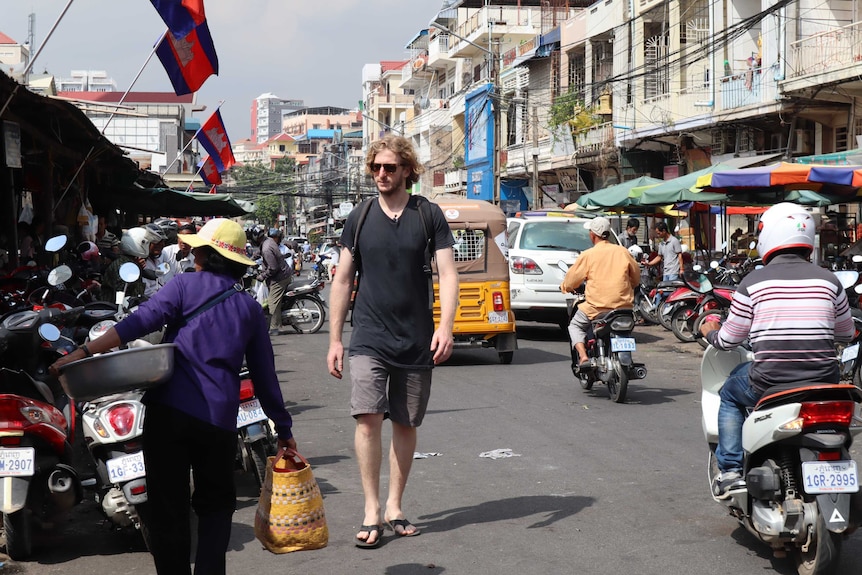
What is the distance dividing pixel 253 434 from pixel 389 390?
45.0 inches

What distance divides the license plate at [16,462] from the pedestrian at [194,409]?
1245 mm

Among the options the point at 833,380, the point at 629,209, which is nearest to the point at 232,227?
the point at 833,380

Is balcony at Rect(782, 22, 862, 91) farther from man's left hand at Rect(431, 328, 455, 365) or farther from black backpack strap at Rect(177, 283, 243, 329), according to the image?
black backpack strap at Rect(177, 283, 243, 329)

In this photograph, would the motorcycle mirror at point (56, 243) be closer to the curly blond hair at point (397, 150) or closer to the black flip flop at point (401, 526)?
the curly blond hair at point (397, 150)

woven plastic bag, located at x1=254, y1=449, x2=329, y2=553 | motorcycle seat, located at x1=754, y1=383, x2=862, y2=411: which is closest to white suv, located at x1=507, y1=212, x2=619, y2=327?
motorcycle seat, located at x1=754, y1=383, x2=862, y2=411

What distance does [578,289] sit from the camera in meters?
10.9

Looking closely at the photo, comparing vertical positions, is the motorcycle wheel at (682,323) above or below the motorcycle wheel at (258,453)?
below

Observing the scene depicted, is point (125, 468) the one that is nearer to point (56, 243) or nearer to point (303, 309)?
point (56, 243)

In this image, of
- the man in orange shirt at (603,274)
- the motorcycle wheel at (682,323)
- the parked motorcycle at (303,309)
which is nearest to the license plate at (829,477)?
the man in orange shirt at (603,274)

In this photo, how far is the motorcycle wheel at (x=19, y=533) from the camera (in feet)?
17.1

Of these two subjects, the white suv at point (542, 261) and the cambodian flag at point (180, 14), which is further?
the white suv at point (542, 261)

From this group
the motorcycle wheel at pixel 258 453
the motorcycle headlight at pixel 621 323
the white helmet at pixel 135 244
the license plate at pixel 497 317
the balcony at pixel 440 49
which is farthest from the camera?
the balcony at pixel 440 49

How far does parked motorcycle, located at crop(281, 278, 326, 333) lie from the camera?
1836 centimetres

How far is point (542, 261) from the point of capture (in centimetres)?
1662
